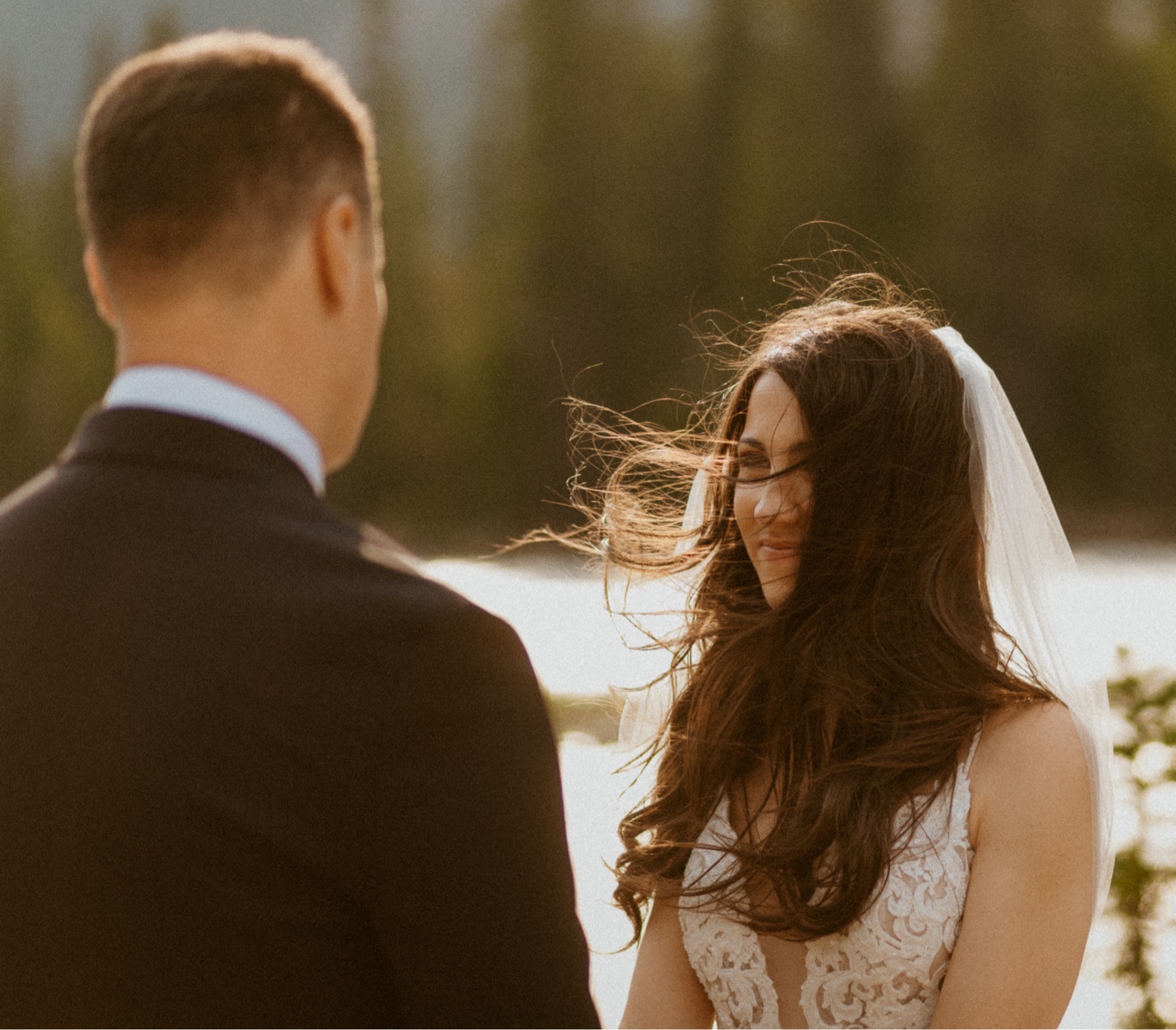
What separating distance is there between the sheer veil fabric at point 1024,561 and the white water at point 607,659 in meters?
0.14

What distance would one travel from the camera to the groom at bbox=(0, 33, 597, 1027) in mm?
1350

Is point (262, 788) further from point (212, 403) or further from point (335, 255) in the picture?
point (335, 255)

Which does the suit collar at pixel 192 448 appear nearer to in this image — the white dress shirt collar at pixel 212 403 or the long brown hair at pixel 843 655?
the white dress shirt collar at pixel 212 403

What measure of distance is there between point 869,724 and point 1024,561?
0.50m

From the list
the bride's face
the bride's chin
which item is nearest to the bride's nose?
the bride's face

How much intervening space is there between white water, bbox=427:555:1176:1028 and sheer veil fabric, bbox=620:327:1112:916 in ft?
0.47

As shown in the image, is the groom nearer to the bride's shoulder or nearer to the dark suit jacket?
the dark suit jacket

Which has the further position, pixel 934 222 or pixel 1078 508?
pixel 934 222

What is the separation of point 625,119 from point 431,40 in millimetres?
4819

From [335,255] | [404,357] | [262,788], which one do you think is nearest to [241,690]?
[262,788]

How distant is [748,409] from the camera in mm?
2771

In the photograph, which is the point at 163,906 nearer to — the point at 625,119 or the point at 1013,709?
the point at 1013,709

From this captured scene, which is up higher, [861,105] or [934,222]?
[861,105]

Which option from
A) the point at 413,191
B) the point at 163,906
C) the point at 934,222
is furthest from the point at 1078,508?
the point at 163,906
